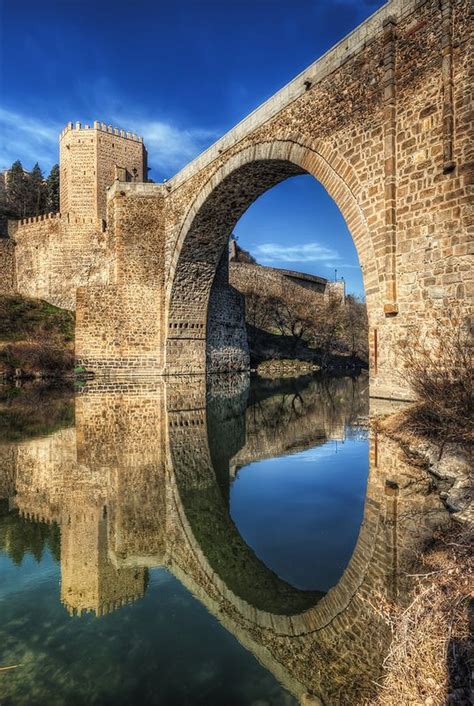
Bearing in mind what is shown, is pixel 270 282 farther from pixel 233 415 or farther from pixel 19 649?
pixel 19 649

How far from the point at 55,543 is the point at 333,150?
8752mm

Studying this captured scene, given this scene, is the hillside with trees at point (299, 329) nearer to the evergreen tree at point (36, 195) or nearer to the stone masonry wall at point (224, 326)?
the stone masonry wall at point (224, 326)

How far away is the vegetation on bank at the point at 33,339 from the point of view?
18.5 metres

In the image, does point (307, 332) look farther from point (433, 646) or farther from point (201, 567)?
point (433, 646)

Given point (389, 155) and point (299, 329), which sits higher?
point (389, 155)

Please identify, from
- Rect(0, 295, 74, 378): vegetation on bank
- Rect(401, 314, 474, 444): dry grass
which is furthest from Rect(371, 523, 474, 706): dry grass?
Rect(0, 295, 74, 378): vegetation on bank

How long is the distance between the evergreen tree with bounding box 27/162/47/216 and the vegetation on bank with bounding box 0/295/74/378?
21.8 meters

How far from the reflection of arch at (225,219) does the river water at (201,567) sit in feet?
15.4

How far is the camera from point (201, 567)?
3.14 m

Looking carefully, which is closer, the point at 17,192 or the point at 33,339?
the point at 33,339

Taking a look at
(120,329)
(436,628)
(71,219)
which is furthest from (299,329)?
(436,628)

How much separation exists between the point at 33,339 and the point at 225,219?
9.20 m

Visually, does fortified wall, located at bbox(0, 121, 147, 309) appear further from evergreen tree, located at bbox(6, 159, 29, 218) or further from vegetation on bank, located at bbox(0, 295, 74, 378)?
evergreen tree, located at bbox(6, 159, 29, 218)

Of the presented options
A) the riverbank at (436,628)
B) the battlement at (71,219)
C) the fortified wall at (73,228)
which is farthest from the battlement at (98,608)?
the battlement at (71,219)
